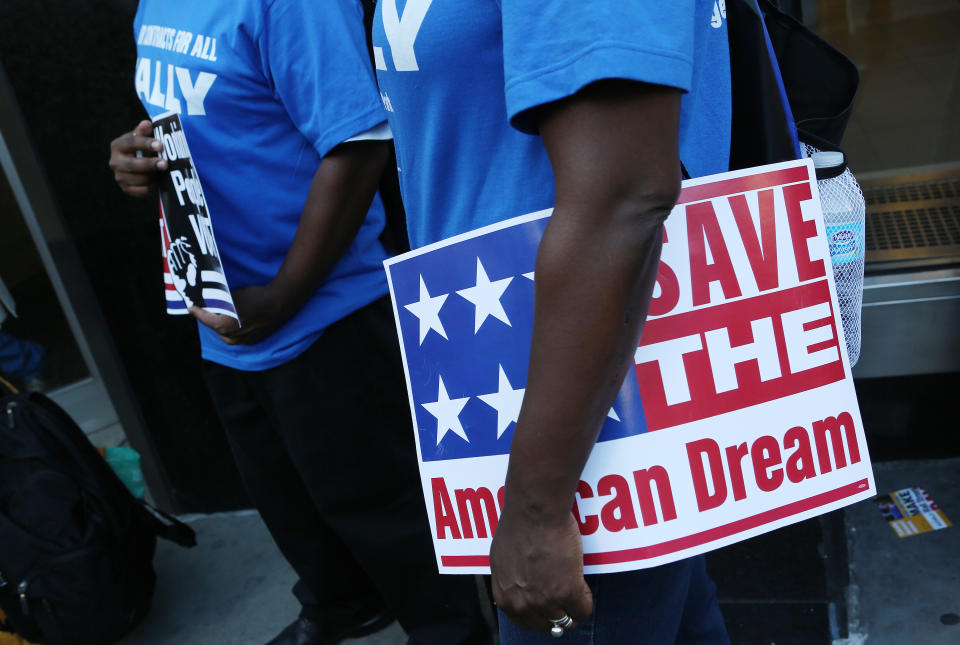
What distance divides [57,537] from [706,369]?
210 cm

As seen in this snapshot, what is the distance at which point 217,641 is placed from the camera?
2.71m

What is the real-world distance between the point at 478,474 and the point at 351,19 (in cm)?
107

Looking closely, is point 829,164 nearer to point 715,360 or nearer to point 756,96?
point 756,96

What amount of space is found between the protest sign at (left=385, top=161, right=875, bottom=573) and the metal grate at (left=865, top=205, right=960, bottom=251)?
1.84 meters

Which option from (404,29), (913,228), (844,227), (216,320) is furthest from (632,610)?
(913,228)

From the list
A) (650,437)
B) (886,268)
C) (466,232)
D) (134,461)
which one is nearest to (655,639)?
(650,437)

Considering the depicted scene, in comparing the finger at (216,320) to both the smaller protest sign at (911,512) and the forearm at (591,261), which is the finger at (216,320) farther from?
the smaller protest sign at (911,512)

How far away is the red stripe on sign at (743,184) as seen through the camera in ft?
3.34

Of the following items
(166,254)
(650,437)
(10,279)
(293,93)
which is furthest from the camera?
(10,279)

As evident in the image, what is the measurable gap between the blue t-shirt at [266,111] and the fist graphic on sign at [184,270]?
3.7 inches

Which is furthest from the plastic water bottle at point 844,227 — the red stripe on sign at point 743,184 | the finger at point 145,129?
the finger at point 145,129

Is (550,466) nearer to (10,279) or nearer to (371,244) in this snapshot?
(371,244)

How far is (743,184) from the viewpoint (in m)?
1.03

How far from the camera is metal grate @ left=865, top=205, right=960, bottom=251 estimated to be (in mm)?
2664
